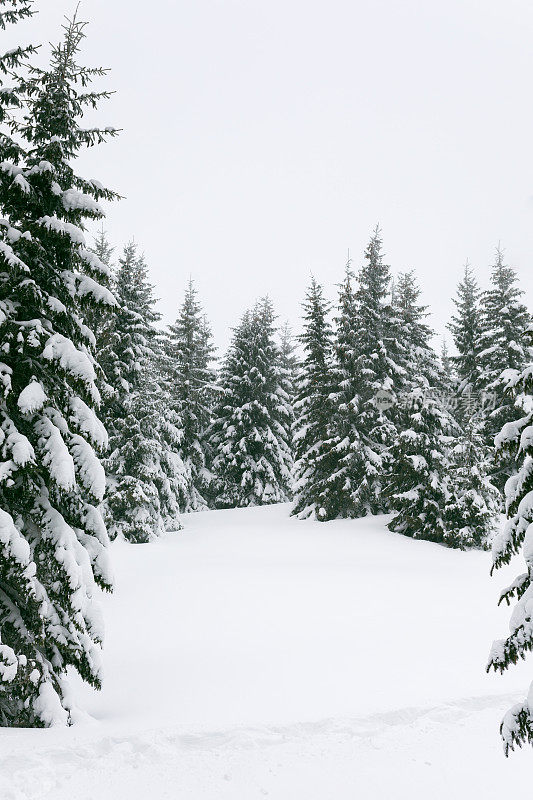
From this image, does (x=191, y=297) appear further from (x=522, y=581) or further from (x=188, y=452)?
(x=522, y=581)

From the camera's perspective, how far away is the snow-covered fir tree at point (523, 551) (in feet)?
14.4

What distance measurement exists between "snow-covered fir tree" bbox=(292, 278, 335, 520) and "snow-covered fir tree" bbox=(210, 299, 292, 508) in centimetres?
527

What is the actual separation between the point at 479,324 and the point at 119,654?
25.6 m

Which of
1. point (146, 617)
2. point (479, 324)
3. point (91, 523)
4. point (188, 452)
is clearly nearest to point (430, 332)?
point (479, 324)

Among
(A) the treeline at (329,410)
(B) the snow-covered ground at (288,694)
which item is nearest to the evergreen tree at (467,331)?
(A) the treeline at (329,410)

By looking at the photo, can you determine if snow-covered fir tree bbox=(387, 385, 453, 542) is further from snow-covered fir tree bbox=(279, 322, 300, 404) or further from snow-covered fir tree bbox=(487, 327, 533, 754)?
snow-covered fir tree bbox=(279, 322, 300, 404)

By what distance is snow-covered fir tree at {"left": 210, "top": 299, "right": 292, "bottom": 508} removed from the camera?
32281 millimetres

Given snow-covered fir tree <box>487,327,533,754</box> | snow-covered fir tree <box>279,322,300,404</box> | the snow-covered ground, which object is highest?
snow-covered fir tree <box>279,322,300,404</box>

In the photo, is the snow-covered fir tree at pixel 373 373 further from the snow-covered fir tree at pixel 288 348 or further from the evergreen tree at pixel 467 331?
the snow-covered fir tree at pixel 288 348

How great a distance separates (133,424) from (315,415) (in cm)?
899

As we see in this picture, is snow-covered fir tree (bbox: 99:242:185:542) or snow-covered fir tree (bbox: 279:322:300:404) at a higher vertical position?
snow-covered fir tree (bbox: 279:322:300:404)

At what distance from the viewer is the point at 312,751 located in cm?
635

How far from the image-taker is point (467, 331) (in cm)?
3162

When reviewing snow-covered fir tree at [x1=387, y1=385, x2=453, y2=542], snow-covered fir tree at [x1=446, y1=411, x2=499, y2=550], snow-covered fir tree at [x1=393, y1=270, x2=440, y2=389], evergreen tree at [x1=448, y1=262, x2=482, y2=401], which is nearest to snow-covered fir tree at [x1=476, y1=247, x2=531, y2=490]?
evergreen tree at [x1=448, y1=262, x2=482, y2=401]
